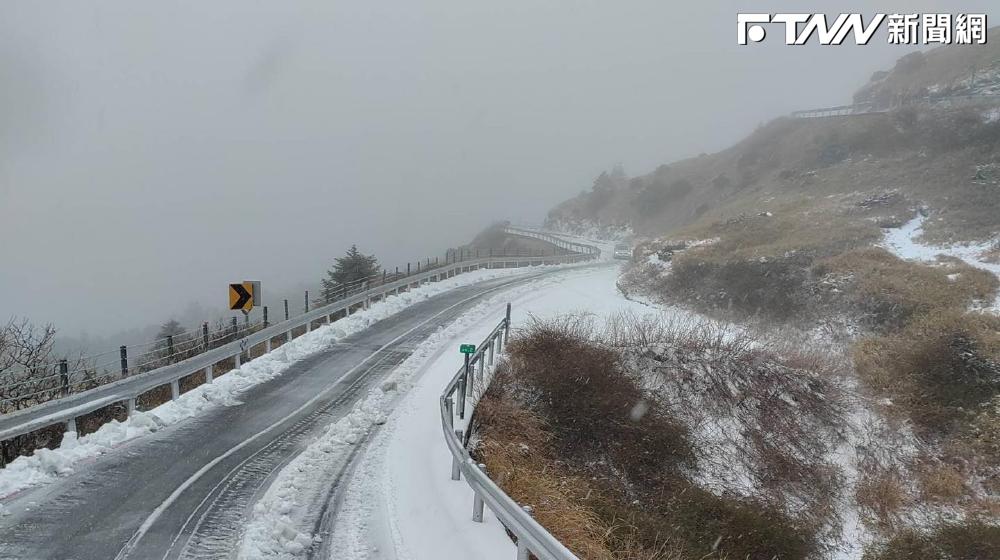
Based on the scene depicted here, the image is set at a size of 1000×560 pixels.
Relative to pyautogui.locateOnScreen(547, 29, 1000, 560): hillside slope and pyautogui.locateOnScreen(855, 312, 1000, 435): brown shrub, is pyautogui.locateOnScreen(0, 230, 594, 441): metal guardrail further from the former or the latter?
pyautogui.locateOnScreen(855, 312, 1000, 435): brown shrub

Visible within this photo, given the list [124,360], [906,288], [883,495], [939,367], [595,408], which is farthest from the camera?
[906,288]

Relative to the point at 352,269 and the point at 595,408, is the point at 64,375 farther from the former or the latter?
the point at 352,269

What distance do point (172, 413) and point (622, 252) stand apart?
163 feet

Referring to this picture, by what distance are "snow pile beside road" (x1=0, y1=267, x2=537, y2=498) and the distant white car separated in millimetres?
34706

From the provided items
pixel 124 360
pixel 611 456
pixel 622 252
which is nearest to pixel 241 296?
pixel 124 360

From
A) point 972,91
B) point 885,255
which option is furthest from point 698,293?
point 972,91

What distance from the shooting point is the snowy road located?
5.98 meters

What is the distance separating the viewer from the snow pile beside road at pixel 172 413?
762 cm

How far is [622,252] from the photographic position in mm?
56062

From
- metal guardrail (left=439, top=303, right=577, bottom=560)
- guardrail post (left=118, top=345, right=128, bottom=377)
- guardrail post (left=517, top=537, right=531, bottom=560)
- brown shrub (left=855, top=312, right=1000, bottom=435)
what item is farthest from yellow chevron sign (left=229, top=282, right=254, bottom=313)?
brown shrub (left=855, top=312, right=1000, bottom=435)

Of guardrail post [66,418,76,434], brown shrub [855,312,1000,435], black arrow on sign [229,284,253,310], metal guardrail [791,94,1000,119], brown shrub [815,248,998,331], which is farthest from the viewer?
metal guardrail [791,94,1000,119]

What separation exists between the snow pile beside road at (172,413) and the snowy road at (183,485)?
0.23 meters

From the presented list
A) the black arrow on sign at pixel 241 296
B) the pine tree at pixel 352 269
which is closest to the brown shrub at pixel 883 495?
the black arrow on sign at pixel 241 296

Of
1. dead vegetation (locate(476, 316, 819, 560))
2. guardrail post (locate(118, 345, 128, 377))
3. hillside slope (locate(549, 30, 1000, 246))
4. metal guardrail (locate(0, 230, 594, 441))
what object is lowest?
dead vegetation (locate(476, 316, 819, 560))
